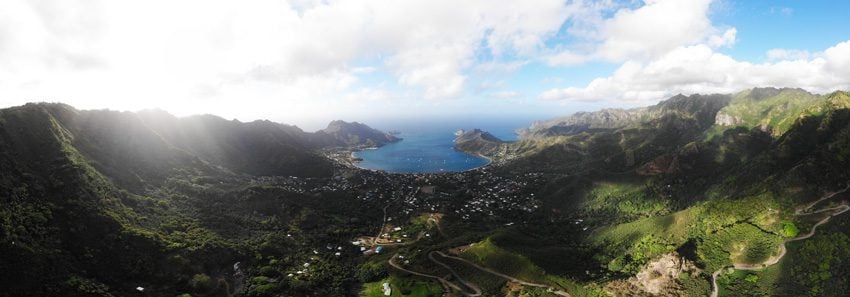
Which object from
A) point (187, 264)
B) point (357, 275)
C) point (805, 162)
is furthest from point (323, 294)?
point (805, 162)

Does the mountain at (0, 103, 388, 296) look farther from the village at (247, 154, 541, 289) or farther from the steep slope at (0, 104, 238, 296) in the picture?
the village at (247, 154, 541, 289)

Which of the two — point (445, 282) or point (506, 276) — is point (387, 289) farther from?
point (506, 276)

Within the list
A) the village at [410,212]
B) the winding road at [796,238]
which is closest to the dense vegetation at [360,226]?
the winding road at [796,238]

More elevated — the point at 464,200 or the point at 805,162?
the point at 805,162

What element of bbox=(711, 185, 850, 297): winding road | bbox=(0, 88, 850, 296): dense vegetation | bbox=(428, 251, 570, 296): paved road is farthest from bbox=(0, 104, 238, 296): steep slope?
bbox=(711, 185, 850, 297): winding road

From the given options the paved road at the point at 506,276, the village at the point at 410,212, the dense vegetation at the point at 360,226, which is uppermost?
the dense vegetation at the point at 360,226

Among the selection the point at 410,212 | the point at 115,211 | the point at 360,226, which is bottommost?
the point at 410,212

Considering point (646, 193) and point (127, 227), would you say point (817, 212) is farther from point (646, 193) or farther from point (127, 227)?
point (127, 227)

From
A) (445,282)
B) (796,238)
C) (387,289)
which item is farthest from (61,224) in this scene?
(796,238)

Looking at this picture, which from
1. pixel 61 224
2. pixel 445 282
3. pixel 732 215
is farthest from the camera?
pixel 445 282

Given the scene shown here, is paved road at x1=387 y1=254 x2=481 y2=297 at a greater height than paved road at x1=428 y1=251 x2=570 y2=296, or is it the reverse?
paved road at x1=428 y1=251 x2=570 y2=296

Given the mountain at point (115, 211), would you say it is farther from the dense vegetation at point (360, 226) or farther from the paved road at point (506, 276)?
the paved road at point (506, 276)
